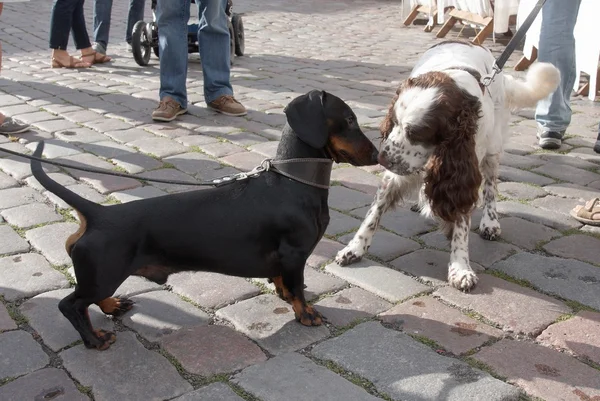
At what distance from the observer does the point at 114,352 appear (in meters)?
2.64

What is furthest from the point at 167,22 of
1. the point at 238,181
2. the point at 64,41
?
the point at 238,181

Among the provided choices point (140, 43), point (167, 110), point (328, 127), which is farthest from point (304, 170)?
point (140, 43)

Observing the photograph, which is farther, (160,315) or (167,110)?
(167,110)

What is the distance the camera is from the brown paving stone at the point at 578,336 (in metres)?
2.69

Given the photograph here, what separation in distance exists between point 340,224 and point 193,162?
1.42 m

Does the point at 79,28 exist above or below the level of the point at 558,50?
below

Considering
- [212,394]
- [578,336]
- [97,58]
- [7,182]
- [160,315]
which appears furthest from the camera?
[97,58]

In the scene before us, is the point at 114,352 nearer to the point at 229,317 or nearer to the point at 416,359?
the point at 229,317

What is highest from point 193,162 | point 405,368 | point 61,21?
point 61,21

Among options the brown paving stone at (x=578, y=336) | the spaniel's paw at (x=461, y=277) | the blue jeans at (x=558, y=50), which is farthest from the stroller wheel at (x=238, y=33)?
the brown paving stone at (x=578, y=336)

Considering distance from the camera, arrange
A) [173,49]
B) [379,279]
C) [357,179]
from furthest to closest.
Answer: [173,49] < [357,179] < [379,279]

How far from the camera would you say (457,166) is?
3131 millimetres

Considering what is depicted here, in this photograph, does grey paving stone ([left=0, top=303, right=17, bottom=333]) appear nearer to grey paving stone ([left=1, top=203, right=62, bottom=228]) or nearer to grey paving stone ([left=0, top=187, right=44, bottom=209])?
grey paving stone ([left=1, top=203, right=62, bottom=228])

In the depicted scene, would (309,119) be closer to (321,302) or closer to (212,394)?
(321,302)
